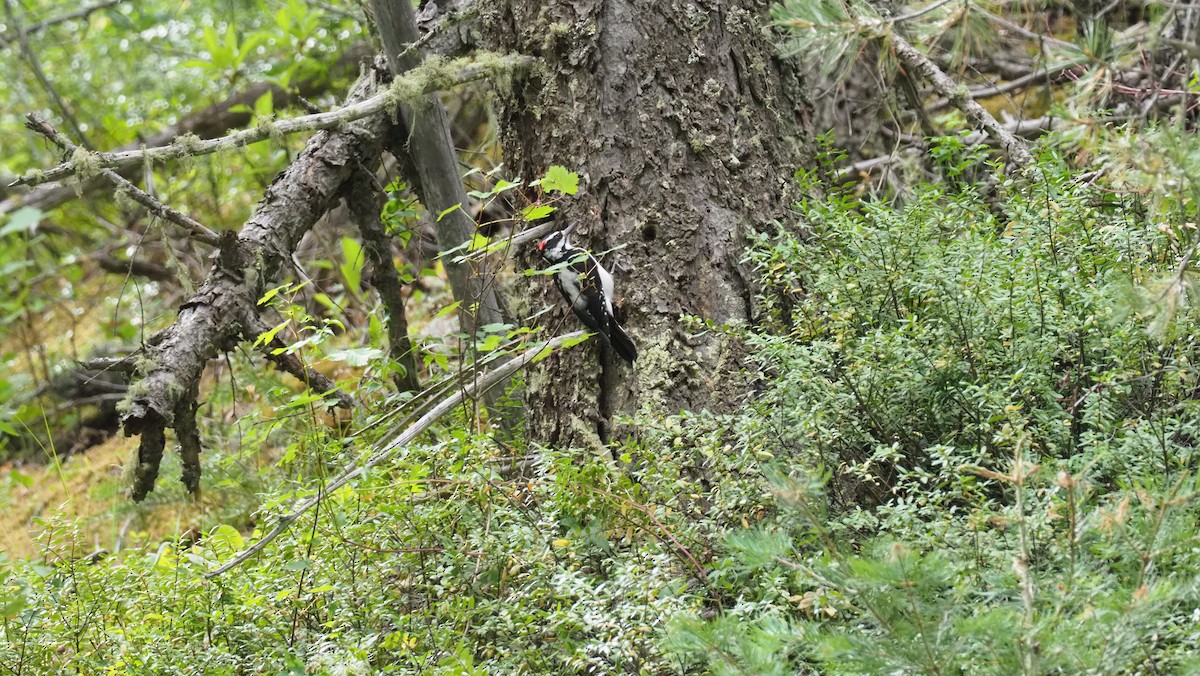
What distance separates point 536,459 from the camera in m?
3.44

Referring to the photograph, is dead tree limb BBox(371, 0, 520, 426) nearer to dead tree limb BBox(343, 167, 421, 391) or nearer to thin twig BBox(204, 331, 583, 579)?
dead tree limb BBox(343, 167, 421, 391)

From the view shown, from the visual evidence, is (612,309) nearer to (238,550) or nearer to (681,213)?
(681,213)

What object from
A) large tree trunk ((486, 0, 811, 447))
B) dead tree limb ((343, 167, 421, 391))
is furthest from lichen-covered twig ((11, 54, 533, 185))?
dead tree limb ((343, 167, 421, 391))

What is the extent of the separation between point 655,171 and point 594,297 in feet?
1.72

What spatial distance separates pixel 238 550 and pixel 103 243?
564cm

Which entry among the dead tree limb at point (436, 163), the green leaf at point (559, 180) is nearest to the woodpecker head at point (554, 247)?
the dead tree limb at point (436, 163)

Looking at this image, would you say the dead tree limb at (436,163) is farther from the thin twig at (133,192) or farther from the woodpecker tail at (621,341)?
the thin twig at (133,192)

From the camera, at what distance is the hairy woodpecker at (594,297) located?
342 cm

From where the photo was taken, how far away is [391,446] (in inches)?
131

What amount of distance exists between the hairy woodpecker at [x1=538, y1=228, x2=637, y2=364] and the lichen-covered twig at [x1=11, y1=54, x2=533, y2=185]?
752 mm

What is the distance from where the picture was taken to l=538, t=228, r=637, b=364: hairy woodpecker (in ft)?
11.2

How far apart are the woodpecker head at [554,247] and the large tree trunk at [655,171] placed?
0.23ft

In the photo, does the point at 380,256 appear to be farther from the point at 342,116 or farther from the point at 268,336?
the point at 268,336

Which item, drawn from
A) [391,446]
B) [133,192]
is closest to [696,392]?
[391,446]
